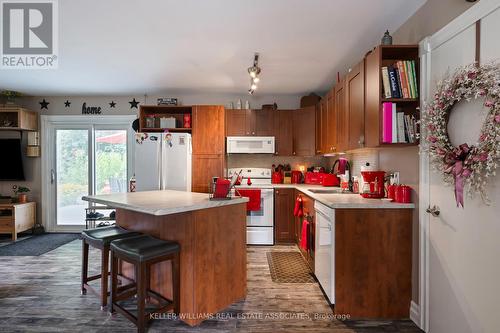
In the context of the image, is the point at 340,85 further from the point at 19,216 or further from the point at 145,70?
the point at 19,216

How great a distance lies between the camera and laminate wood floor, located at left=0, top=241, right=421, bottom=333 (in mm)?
2061

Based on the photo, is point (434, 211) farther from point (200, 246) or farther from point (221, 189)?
point (200, 246)

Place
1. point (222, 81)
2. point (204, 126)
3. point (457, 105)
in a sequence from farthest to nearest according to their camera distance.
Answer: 1. point (204, 126)
2. point (222, 81)
3. point (457, 105)

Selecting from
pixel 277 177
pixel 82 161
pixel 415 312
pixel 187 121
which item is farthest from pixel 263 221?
pixel 82 161

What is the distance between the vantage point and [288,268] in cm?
322

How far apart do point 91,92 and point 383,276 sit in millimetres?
5083

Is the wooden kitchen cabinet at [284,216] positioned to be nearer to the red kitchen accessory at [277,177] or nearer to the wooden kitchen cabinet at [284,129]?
the red kitchen accessory at [277,177]

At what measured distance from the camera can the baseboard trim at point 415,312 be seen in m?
2.06

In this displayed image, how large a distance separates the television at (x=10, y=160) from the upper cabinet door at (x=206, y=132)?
327 centimetres

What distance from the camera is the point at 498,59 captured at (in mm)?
1377

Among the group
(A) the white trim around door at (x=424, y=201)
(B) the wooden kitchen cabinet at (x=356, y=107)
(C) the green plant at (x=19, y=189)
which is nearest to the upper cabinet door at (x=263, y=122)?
(B) the wooden kitchen cabinet at (x=356, y=107)

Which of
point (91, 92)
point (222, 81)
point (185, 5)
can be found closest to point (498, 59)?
point (185, 5)

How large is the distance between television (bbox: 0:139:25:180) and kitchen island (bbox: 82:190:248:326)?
3.55 metres

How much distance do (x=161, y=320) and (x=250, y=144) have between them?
2852 mm
